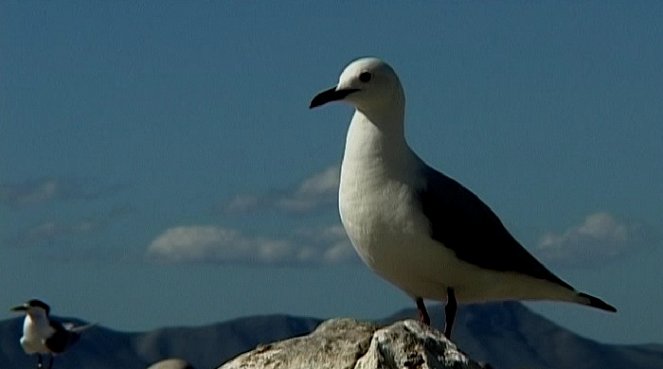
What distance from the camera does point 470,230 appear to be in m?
8.93

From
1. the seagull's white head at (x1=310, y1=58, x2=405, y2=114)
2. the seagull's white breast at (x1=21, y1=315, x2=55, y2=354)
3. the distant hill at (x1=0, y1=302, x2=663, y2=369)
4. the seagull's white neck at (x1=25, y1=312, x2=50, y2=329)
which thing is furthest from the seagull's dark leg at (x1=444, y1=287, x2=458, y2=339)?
the seagull's white neck at (x1=25, y1=312, x2=50, y2=329)

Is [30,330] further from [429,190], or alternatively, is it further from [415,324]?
[415,324]

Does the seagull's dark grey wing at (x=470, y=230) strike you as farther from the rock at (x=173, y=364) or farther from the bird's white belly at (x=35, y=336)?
the bird's white belly at (x=35, y=336)

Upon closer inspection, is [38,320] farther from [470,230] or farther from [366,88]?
[366,88]

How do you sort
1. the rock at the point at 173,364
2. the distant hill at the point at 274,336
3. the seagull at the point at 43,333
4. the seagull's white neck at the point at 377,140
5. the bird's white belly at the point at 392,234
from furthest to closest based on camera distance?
the seagull at the point at 43,333 < the distant hill at the point at 274,336 < the rock at the point at 173,364 < the seagull's white neck at the point at 377,140 < the bird's white belly at the point at 392,234

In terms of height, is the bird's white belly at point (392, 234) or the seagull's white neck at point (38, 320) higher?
the seagull's white neck at point (38, 320)

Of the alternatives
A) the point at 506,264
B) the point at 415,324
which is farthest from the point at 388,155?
the point at 415,324

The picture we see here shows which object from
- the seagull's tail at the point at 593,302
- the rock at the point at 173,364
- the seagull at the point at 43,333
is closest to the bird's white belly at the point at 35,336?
the seagull at the point at 43,333

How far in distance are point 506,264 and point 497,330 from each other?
10331 millimetres

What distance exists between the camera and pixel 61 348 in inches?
834

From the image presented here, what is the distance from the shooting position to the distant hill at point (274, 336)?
62.8 ft

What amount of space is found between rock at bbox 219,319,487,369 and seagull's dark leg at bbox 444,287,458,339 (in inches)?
162

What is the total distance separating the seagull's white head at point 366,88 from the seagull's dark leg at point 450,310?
3.33 feet

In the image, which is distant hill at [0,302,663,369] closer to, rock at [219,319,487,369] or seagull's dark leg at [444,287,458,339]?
seagull's dark leg at [444,287,458,339]
